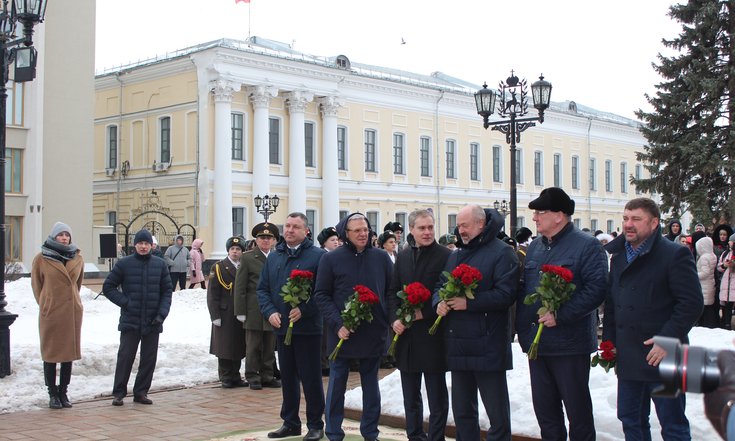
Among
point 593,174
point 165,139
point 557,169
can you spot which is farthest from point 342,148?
point 593,174

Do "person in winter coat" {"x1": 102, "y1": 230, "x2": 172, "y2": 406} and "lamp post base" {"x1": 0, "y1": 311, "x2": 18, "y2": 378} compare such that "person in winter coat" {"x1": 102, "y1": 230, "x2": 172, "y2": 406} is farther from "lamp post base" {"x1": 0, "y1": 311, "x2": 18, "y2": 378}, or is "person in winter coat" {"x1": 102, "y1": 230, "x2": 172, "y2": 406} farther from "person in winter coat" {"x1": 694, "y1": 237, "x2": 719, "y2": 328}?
"person in winter coat" {"x1": 694, "y1": 237, "x2": 719, "y2": 328}

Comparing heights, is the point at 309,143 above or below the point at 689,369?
above

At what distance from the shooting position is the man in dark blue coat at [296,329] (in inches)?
313

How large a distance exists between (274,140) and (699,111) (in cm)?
1846

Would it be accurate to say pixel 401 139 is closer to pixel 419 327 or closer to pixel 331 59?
pixel 331 59

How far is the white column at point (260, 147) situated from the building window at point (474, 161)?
14.1m

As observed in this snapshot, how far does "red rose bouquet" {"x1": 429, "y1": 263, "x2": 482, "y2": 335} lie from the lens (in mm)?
6414

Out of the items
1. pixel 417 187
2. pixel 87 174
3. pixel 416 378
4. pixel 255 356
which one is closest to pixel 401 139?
pixel 417 187

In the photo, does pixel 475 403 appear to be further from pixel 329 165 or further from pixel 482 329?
pixel 329 165

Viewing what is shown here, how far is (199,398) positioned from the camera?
33.1 ft

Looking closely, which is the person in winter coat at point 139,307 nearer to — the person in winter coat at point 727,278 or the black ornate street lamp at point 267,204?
the person in winter coat at point 727,278

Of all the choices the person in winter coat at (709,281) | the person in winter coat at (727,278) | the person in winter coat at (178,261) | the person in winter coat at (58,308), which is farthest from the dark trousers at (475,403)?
the person in winter coat at (178,261)

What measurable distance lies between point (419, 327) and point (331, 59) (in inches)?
1474

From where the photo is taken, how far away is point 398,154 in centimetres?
4631
